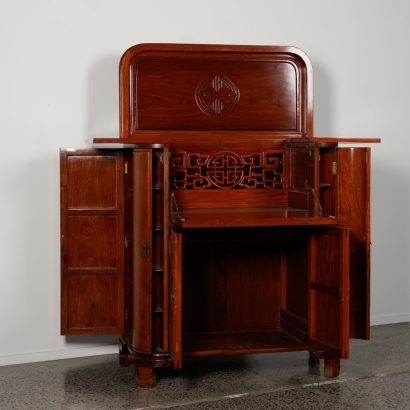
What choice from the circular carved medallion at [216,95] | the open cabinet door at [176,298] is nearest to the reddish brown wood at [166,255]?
the open cabinet door at [176,298]

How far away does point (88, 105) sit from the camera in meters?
3.97

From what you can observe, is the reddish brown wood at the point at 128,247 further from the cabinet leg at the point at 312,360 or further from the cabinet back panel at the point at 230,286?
the cabinet leg at the point at 312,360

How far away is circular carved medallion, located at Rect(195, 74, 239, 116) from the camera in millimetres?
3717

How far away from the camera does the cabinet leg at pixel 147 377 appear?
334 cm

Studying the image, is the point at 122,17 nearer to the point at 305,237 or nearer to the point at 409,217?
the point at 305,237

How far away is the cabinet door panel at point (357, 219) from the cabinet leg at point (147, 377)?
4.58ft

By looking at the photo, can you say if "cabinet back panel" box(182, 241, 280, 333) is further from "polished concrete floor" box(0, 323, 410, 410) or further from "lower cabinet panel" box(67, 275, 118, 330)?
"lower cabinet panel" box(67, 275, 118, 330)

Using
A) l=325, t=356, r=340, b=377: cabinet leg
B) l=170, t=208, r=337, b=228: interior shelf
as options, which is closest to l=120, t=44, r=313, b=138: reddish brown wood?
l=170, t=208, r=337, b=228: interior shelf

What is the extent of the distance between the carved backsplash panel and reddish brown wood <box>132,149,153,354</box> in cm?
34

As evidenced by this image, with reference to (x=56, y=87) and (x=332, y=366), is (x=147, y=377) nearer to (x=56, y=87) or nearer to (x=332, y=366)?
(x=332, y=366)

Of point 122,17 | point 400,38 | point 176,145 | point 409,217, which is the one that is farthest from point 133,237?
point 400,38

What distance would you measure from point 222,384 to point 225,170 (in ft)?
4.69

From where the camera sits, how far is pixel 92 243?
3752mm

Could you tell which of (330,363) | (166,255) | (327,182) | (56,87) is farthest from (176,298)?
Result: (56,87)
